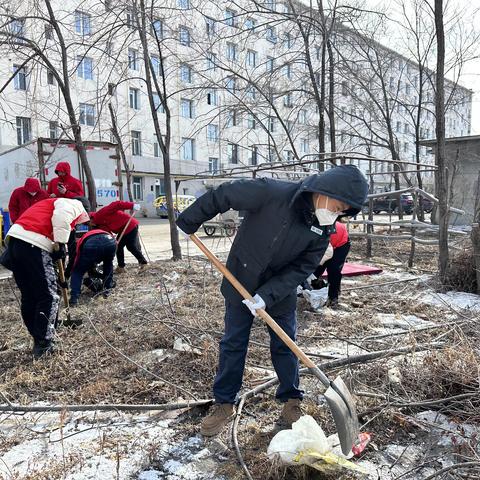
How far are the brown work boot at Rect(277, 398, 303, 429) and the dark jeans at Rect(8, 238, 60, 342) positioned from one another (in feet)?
7.01

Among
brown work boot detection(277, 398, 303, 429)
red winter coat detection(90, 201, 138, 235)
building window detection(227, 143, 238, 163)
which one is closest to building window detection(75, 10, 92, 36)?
red winter coat detection(90, 201, 138, 235)

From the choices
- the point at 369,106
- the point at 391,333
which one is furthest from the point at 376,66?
the point at 391,333

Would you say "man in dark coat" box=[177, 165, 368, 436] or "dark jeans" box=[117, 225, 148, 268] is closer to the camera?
"man in dark coat" box=[177, 165, 368, 436]

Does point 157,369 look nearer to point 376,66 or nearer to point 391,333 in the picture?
point 391,333

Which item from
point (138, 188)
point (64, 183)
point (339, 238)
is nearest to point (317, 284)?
point (339, 238)

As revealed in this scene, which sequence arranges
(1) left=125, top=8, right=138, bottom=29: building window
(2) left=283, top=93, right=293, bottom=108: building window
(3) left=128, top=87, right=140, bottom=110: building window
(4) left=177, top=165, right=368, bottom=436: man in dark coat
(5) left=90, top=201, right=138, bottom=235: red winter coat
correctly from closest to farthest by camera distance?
(4) left=177, top=165, right=368, bottom=436: man in dark coat < (5) left=90, top=201, right=138, bottom=235: red winter coat < (1) left=125, top=8, right=138, bottom=29: building window < (2) left=283, top=93, right=293, bottom=108: building window < (3) left=128, top=87, right=140, bottom=110: building window

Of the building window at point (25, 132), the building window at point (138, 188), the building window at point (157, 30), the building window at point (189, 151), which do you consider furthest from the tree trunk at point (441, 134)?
the building window at point (189, 151)

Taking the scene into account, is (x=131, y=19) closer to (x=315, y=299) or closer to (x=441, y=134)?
(x=441, y=134)

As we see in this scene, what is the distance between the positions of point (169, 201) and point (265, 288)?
253 inches

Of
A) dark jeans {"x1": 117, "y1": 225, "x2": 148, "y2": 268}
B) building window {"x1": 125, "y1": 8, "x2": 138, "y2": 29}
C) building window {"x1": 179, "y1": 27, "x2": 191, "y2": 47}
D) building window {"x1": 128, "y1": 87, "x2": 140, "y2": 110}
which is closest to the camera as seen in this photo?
dark jeans {"x1": 117, "y1": 225, "x2": 148, "y2": 268}

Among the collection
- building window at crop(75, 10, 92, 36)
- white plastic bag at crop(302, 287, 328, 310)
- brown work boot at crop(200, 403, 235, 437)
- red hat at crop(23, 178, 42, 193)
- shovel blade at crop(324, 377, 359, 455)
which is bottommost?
brown work boot at crop(200, 403, 235, 437)

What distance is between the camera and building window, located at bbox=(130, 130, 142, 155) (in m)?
29.7

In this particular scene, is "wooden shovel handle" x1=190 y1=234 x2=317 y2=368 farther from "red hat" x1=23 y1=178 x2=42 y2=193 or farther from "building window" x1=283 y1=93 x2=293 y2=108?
"building window" x1=283 y1=93 x2=293 y2=108

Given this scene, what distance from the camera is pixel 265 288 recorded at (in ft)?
8.48
